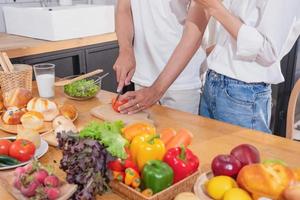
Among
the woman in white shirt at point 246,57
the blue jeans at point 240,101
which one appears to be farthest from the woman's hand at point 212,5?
the blue jeans at point 240,101

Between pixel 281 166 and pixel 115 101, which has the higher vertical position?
pixel 281 166

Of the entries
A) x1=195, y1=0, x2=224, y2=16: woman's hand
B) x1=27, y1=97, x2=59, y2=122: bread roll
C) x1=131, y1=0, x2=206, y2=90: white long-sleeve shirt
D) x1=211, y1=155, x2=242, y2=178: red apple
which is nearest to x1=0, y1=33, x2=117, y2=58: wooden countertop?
x1=131, y1=0, x2=206, y2=90: white long-sleeve shirt

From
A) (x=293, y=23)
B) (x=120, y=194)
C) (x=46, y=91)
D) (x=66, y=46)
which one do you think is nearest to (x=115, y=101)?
(x=46, y=91)

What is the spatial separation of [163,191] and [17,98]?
73cm

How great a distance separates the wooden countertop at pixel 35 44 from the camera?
7.00 feet

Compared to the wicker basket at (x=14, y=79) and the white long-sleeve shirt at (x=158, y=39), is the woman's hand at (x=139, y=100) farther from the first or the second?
the wicker basket at (x=14, y=79)

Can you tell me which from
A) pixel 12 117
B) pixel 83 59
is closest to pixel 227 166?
pixel 12 117

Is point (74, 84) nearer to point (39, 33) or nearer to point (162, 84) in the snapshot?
point (162, 84)

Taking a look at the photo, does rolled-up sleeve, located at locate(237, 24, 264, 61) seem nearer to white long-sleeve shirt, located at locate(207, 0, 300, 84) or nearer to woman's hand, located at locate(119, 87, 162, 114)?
white long-sleeve shirt, located at locate(207, 0, 300, 84)

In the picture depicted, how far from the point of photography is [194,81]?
63.4 inches

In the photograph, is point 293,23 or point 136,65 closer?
point 293,23

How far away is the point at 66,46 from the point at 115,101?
1.20 m

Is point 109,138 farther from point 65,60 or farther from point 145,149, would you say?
point 65,60

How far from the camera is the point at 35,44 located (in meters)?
2.23
